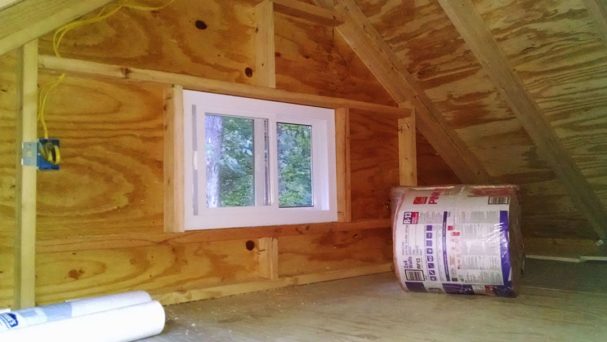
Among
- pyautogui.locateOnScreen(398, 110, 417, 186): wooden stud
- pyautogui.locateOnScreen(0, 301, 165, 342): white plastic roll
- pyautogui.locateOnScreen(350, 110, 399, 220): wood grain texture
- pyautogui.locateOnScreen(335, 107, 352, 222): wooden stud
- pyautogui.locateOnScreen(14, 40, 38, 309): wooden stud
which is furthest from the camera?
pyautogui.locateOnScreen(398, 110, 417, 186): wooden stud

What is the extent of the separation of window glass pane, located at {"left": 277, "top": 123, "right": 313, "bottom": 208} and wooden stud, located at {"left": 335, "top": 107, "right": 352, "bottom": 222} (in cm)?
13

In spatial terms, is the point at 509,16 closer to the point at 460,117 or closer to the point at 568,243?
the point at 460,117

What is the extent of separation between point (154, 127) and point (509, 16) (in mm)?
1378

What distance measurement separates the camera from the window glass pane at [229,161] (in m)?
1.99

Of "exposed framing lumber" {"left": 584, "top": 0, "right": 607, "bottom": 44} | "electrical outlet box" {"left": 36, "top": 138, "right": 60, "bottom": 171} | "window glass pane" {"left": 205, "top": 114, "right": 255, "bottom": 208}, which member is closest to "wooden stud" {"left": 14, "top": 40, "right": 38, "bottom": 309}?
"electrical outlet box" {"left": 36, "top": 138, "right": 60, "bottom": 171}

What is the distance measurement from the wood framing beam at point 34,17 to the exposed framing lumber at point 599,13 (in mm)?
1627

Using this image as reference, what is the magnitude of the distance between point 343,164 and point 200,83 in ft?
2.51

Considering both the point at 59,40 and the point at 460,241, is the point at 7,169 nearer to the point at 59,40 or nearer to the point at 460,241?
the point at 59,40

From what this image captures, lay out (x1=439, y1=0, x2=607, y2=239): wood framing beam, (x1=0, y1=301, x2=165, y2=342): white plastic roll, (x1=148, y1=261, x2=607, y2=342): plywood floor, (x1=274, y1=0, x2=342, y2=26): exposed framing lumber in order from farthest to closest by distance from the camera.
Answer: (x1=274, y1=0, x2=342, y2=26): exposed framing lumber < (x1=439, y1=0, x2=607, y2=239): wood framing beam < (x1=148, y1=261, x2=607, y2=342): plywood floor < (x1=0, y1=301, x2=165, y2=342): white plastic roll

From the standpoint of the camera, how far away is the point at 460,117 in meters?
2.53

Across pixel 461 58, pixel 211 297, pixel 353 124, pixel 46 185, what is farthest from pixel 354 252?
pixel 46 185

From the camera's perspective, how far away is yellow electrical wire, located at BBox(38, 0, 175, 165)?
1521 millimetres

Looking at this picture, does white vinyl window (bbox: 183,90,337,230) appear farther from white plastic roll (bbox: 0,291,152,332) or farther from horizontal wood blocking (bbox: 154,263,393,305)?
white plastic roll (bbox: 0,291,152,332)

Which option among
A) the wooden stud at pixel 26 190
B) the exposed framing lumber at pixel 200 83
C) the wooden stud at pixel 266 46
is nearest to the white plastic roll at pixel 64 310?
the wooden stud at pixel 26 190
